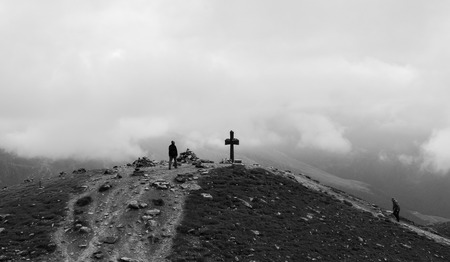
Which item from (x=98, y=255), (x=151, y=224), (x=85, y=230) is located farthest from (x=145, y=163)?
(x=98, y=255)

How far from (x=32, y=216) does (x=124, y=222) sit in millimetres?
10121

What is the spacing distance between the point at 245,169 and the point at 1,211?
98.3ft

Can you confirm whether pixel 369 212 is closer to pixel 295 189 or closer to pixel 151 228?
pixel 295 189

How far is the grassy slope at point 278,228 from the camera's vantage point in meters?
36.0

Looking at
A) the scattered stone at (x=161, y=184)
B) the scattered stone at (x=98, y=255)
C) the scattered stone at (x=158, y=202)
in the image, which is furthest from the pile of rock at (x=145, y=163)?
the scattered stone at (x=98, y=255)

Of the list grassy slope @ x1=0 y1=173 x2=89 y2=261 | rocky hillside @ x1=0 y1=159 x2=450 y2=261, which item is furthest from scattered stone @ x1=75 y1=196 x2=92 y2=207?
grassy slope @ x1=0 y1=173 x2=89 y2=261

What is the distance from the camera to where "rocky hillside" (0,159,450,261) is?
34.9 m

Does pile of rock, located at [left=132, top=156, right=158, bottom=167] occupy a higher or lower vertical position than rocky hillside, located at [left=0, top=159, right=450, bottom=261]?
higher

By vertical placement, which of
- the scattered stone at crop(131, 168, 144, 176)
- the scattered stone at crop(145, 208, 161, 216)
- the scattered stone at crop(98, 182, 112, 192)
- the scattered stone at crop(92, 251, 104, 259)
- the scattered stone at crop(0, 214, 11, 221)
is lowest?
the scattered stone at crop(92, 251, 104, 259)

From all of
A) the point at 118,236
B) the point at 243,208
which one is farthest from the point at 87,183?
the point at 243,208

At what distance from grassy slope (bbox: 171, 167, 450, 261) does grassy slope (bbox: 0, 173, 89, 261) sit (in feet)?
39.9

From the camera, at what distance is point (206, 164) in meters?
57.1

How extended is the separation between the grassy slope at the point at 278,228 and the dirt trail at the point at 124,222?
169 centimetres

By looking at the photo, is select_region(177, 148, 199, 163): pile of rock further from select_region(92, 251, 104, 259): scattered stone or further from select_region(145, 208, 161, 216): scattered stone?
select_region(92, 251, 104, 259): scattered stone
